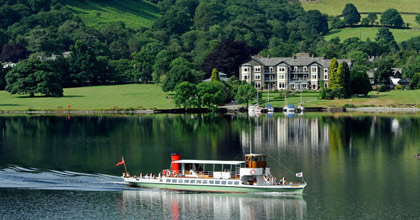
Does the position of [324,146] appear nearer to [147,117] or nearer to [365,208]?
[365,208]

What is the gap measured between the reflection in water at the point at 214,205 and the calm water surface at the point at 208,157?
0.10 metres

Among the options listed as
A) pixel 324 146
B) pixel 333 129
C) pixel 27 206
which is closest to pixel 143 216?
pixel 27 206

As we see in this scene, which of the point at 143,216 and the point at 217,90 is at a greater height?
the point at 217,90

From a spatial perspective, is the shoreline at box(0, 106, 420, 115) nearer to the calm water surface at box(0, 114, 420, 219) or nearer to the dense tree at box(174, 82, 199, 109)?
the dense tree at box(174, 82, 199, 109)

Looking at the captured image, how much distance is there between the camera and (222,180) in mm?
75562

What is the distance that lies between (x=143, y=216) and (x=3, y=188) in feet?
71.5

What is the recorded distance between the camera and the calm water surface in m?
68.8

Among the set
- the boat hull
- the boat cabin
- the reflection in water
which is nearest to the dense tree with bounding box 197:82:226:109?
the boat hull

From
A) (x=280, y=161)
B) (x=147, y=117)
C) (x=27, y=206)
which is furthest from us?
(x=147, y=117)

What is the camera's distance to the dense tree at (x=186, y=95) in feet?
619

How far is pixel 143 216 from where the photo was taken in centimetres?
6706

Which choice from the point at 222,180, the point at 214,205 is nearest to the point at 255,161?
A: the point at 222,180

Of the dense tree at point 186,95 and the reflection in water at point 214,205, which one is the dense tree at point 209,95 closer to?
the dense tree at point 186,95

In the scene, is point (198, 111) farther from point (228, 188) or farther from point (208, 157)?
point (228, 188)
